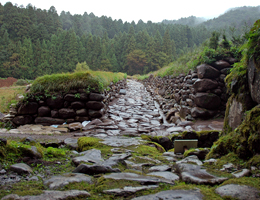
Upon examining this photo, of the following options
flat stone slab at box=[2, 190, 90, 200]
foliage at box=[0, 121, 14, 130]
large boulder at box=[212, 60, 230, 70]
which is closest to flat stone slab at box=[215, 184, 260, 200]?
flat stone slab at box=[2, 190, 90, 200]

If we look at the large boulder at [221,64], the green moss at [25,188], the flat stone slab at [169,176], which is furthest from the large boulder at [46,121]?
the large boulder at [221,64]

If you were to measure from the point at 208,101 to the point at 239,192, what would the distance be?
5.32m

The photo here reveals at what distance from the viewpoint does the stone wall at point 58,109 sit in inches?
237

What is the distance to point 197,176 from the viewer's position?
5.55 feet

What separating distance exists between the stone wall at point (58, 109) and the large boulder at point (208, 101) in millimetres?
3459

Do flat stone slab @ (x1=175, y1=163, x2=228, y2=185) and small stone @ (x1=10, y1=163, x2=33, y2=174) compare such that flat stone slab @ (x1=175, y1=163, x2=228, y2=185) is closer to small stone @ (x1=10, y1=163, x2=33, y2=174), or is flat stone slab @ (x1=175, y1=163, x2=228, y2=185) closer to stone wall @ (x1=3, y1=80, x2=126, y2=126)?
small stone @ (x1=10, y1=163, x2=33, y2=174)

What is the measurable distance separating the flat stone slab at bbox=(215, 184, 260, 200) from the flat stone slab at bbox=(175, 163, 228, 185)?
0.17 metres

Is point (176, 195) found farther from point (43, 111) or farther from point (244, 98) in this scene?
point (43, 111)

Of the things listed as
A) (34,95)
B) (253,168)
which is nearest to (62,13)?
(34,95)

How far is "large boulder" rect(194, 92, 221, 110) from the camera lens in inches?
243

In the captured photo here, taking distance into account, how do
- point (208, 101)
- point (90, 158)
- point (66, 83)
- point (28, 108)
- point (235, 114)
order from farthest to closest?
→ point (66, 83) < point (208, 101) < point (28, 108) < point (235, 114) < point (90, 158)

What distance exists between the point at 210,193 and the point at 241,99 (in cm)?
218

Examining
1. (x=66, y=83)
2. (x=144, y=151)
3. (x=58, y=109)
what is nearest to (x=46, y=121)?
(x=58, y=109)

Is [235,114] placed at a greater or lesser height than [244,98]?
lesser
